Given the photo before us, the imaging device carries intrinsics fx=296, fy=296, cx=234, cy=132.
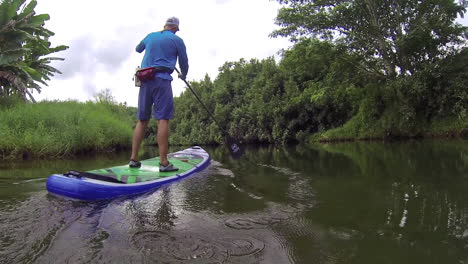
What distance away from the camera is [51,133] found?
23.7ft

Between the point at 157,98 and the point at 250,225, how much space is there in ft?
7.45

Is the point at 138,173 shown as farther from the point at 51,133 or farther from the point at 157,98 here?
the point at 51,133

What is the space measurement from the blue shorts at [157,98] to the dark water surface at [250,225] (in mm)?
1042

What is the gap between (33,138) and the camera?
21.6 ft

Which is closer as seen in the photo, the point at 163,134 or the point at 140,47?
the point at 163,134

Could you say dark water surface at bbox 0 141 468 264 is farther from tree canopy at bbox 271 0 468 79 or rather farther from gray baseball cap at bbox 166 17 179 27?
tree canopy at bbox 271 0 468 79

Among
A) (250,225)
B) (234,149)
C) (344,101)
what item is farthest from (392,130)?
(250,225)

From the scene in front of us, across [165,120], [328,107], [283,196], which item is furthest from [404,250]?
[328,107]

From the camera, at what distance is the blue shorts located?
360 cm

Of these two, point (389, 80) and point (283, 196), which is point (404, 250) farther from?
point (389, 80)

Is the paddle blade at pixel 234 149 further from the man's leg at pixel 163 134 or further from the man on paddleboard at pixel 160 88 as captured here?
the man's leg at pixel 163 134

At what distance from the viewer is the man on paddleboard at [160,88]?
11.8 feet

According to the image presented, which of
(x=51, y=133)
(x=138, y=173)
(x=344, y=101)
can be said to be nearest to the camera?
(x=138, y=173)

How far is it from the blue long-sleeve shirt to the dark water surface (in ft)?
5.17
